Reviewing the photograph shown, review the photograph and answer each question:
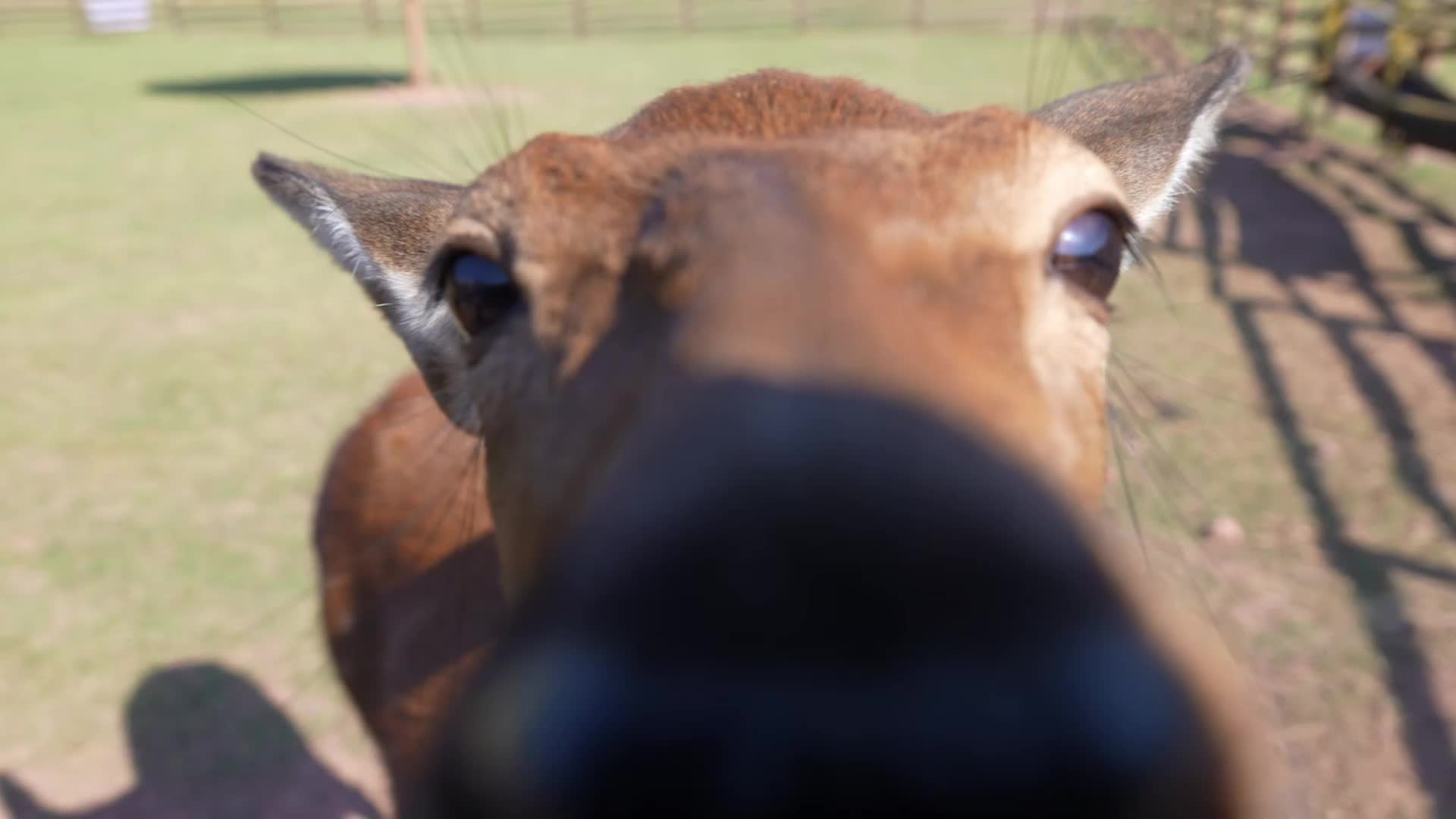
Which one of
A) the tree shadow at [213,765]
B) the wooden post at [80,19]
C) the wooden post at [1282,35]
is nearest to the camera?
the tree shadow at [213,765]

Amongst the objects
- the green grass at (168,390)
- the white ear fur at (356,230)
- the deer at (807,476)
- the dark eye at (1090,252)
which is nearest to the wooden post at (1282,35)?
the green grass at (168,390)

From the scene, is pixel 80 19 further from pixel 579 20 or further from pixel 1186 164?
pixel 1186 164

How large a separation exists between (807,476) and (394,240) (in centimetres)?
176

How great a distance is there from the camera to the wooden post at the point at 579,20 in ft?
95.7

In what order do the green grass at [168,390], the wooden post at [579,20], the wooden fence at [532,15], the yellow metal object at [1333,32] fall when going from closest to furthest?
the green grass at [168,390], the yellow metal object at [1333,32], the wooden post at [579,20], the wooden fence at [532,15]

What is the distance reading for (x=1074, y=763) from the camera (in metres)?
0.84

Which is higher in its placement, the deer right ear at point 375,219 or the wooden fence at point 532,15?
the deer right ear at point 375,219

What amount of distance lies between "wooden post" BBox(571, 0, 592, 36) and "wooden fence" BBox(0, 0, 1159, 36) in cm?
5

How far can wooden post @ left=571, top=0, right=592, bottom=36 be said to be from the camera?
2916 cm

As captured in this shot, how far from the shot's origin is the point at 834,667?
86 cm

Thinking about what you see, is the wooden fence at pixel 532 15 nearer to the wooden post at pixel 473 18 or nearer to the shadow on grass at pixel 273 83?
the wooden post at pixel 473 18

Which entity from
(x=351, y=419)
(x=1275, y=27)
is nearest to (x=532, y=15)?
(x=1275, y=27)

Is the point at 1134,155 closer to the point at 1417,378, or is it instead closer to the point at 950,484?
the point at 950,484

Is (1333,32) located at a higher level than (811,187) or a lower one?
lower
